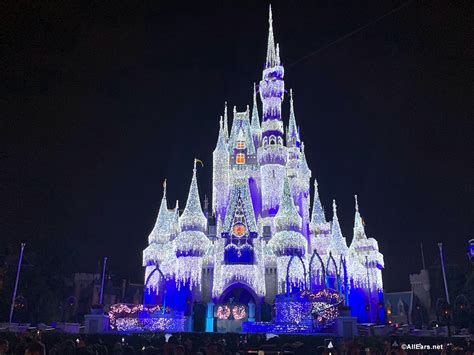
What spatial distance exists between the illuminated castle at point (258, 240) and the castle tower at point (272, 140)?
0.11 meters

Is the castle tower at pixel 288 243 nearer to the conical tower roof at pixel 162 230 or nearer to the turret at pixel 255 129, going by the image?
the conical tower roof at pixel 162 230

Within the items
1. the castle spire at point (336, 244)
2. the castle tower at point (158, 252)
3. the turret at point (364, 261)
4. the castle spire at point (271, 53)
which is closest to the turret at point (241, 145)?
the castle spire at point (271, 53)

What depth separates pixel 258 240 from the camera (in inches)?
1606

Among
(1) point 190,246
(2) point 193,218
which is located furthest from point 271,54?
(1) point 190,246

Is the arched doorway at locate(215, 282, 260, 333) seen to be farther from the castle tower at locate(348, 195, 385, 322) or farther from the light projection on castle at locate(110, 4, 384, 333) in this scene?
the castle tower at locate(348, 195, 385, 322)

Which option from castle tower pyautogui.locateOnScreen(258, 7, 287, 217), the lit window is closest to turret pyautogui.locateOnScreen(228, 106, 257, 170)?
the lit window

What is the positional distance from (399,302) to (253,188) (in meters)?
30.3

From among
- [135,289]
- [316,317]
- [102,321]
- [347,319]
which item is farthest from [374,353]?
[135,289]

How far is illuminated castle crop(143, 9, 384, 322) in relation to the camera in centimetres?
3906

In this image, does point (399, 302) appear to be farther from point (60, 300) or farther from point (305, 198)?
point (60, 300)

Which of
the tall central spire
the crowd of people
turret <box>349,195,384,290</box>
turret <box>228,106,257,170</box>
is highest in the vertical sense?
the tall central spire

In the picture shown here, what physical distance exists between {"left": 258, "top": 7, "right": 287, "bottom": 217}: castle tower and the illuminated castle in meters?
0.11

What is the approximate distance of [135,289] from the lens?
66500 mm

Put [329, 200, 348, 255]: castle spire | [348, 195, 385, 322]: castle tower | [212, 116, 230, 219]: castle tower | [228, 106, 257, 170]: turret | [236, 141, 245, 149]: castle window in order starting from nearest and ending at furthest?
1. [348, 195, 385, 322]: castle tower
2. [329, 200, 348, 255]: castle spire
3. [212, 116, 230, 219]: castle tower
4. [228, 106, 257, 170]: turret
5. [236, 141, 245, 149]: castle window
